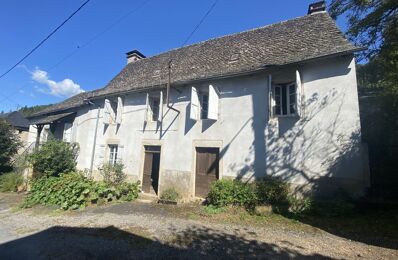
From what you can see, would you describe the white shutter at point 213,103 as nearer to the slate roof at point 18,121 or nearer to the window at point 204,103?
the window at point 204,103

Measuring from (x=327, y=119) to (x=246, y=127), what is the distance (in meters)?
2.77

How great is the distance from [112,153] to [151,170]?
3.04 m

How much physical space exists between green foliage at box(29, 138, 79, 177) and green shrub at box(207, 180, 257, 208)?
930cm

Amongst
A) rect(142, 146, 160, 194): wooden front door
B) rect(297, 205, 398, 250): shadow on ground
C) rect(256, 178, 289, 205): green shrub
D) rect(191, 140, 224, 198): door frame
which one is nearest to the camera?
rect(297, 205, 398, 250): shadow on ground

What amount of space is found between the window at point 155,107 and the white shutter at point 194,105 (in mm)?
2718

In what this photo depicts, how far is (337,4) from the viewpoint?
1120 centimetres

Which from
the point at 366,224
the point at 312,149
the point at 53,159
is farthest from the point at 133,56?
the point at 366,224

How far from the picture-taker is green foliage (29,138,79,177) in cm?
1265

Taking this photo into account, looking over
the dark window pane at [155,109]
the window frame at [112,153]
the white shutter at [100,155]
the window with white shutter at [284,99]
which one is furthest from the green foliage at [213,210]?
the white shutter at [100,155]

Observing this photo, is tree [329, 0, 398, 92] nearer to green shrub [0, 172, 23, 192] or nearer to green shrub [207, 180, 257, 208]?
green shrub [207, 180, 257, 208]

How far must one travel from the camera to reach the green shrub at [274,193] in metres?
7.73

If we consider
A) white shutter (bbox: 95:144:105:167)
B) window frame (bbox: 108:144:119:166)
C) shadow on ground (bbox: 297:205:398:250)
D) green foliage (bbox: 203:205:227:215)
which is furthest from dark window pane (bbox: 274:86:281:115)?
white shutter (bbox: 95:144:105:167)

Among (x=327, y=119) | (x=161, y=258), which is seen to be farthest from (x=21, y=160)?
(x=327, y=119)

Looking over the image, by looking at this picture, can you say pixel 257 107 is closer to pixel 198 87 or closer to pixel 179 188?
pixel 198 87
